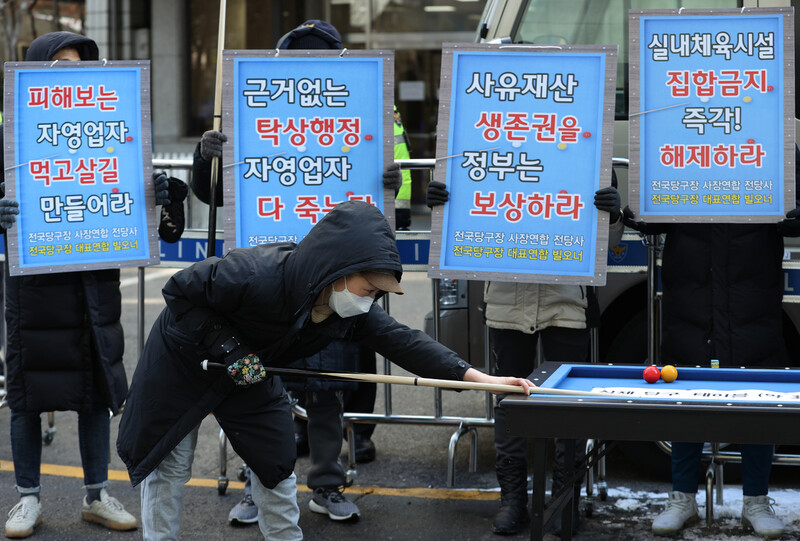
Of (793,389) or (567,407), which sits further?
(793,389)

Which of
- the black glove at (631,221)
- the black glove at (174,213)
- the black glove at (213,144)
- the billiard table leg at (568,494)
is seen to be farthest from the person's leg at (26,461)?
the black glove at (631,221)

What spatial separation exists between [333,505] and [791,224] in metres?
2.34

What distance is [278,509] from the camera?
3717 mm

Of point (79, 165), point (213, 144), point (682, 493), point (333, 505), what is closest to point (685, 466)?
point (682, 493)

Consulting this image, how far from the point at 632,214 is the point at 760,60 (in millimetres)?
830

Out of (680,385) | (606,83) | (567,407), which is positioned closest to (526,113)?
(606,83)

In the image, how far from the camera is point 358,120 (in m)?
4.77

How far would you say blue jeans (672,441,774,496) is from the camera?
178 inches

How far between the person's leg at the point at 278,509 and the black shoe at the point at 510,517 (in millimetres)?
1165

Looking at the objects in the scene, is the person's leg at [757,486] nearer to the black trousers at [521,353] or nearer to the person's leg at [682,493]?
the person's leg at [682,493]

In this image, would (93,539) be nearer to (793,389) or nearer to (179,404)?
(179,404)

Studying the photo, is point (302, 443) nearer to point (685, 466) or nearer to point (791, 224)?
point (685, 466)

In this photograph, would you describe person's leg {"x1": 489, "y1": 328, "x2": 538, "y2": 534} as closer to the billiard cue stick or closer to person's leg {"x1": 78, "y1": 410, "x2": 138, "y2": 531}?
the billiard cue stick

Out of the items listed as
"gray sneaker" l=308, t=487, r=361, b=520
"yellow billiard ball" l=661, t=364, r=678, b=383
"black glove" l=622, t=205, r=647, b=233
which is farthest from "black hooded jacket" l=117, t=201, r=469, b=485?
"black glove" l=622, t=205, r=647, b=233
